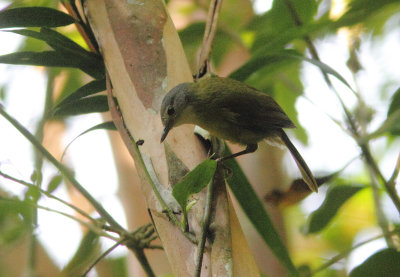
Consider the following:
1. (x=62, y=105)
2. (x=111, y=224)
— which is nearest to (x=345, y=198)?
(x=111, y=224)

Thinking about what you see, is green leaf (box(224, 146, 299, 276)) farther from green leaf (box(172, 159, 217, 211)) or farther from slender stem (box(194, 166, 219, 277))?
green leaf (box(172, 159, 217, 211))

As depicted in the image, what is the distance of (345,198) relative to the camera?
1.28 m

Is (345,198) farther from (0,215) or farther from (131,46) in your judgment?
(0,215)

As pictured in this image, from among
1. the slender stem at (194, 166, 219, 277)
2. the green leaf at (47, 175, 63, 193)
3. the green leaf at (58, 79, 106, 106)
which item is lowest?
the slender stem at (194, 166, 219, 277)

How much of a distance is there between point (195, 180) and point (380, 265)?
1.73 ft

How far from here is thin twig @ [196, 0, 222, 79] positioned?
1319mm

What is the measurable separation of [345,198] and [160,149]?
0.53m

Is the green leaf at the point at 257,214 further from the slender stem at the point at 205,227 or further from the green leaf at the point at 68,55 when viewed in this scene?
the green leaf at the point at 68,55

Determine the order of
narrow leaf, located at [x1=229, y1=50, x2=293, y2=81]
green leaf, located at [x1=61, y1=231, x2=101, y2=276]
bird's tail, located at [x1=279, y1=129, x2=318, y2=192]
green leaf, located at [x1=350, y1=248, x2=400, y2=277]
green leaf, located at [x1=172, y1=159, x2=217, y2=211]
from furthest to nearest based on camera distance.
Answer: bird's tail, located at [x1=279, y1=129, x2=318, y2=192]
narrow leaf, located at [x1=229, y1=50, x2=293, y2=81]
green leaf, located at [x1=61, y1=231, x2=101, y2=276]
green leaf, located at [x1=350, y1=248, x2=400, y2=277]
green leaf, located at [x1=172, y1=159, x2=217, y2=211]

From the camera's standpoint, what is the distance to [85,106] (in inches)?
55.6

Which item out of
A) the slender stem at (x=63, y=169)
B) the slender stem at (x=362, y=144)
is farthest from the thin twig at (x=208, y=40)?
the slender stem at (x=63, y=169)

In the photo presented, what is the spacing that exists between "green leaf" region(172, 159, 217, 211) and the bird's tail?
2.02ft

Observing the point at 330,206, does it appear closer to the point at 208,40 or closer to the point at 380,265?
the point at 380,265

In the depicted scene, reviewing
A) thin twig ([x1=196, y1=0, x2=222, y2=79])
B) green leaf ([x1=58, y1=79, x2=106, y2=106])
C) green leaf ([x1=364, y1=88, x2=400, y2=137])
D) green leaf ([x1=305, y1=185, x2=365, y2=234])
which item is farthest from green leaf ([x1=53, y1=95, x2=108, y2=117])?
green leaf ([x1=364, y1=88, x2=400, y2=137])
